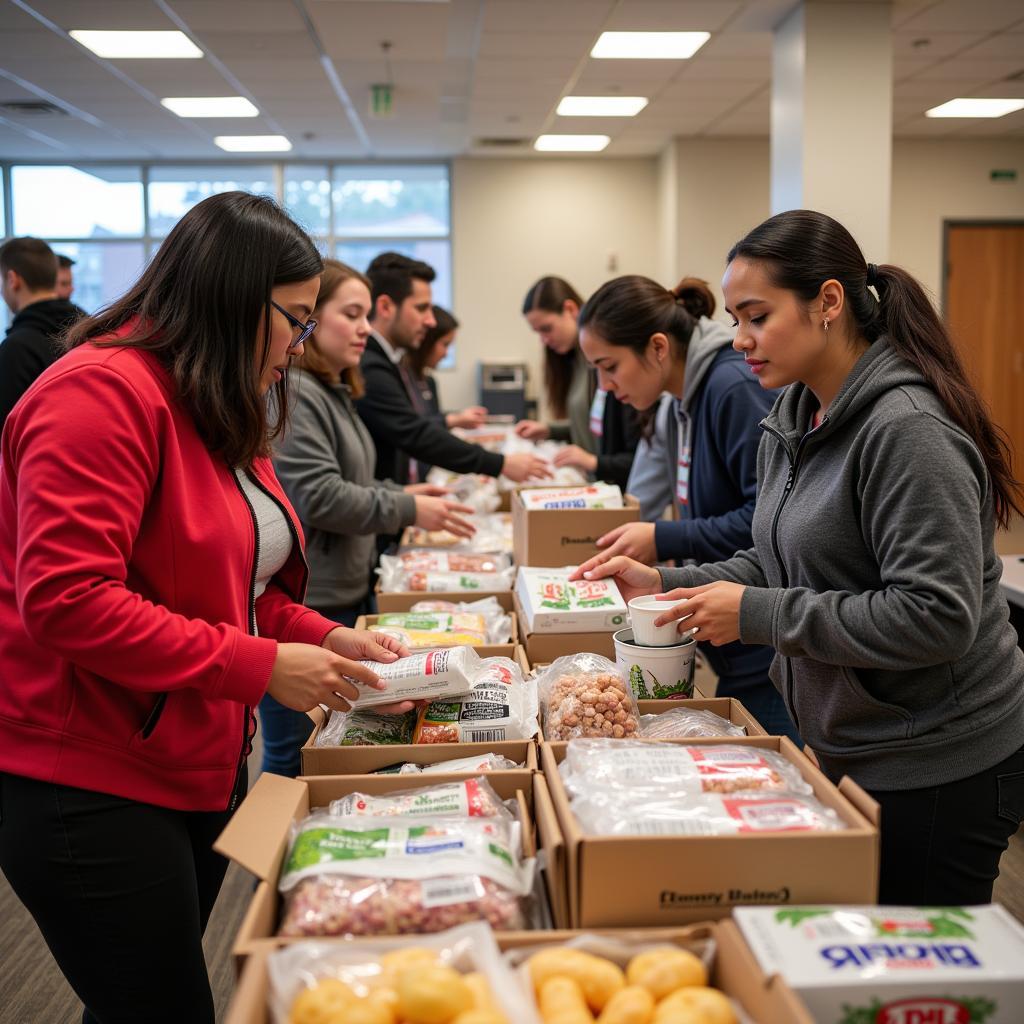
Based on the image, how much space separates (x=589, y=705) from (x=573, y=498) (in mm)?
1013

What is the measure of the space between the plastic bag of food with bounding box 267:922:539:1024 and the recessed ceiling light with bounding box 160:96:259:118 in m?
7.38

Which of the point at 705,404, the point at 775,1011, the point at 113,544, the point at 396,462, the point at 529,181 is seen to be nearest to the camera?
the point at 775,1011

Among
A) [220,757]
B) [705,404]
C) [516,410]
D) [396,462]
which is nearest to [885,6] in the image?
[396,462]

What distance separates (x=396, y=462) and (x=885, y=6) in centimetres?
412

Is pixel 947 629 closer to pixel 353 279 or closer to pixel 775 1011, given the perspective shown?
pixel 775 1011

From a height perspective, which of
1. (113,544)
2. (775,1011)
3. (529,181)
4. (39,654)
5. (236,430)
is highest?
(529,181)

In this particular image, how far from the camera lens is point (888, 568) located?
1.27m

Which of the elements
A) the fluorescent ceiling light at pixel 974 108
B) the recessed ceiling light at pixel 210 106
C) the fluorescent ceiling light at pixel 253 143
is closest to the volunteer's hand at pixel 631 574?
the recessed ceiling light at pixel 210 106

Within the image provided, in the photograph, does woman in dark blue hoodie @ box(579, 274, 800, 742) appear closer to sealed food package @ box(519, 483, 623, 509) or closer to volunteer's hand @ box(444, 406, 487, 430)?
sealed food package @ box(519, 483, 623, 509)

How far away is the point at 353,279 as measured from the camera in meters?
2.66

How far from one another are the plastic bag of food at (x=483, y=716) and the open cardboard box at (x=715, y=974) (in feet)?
1.58

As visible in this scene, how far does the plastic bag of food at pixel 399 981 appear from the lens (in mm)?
864

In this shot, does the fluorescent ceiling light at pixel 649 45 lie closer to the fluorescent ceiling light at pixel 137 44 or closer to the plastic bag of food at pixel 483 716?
the fluorescent ceiling light at pixel 137 44

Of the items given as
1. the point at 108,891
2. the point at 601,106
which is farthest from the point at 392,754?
the point at 601,106
